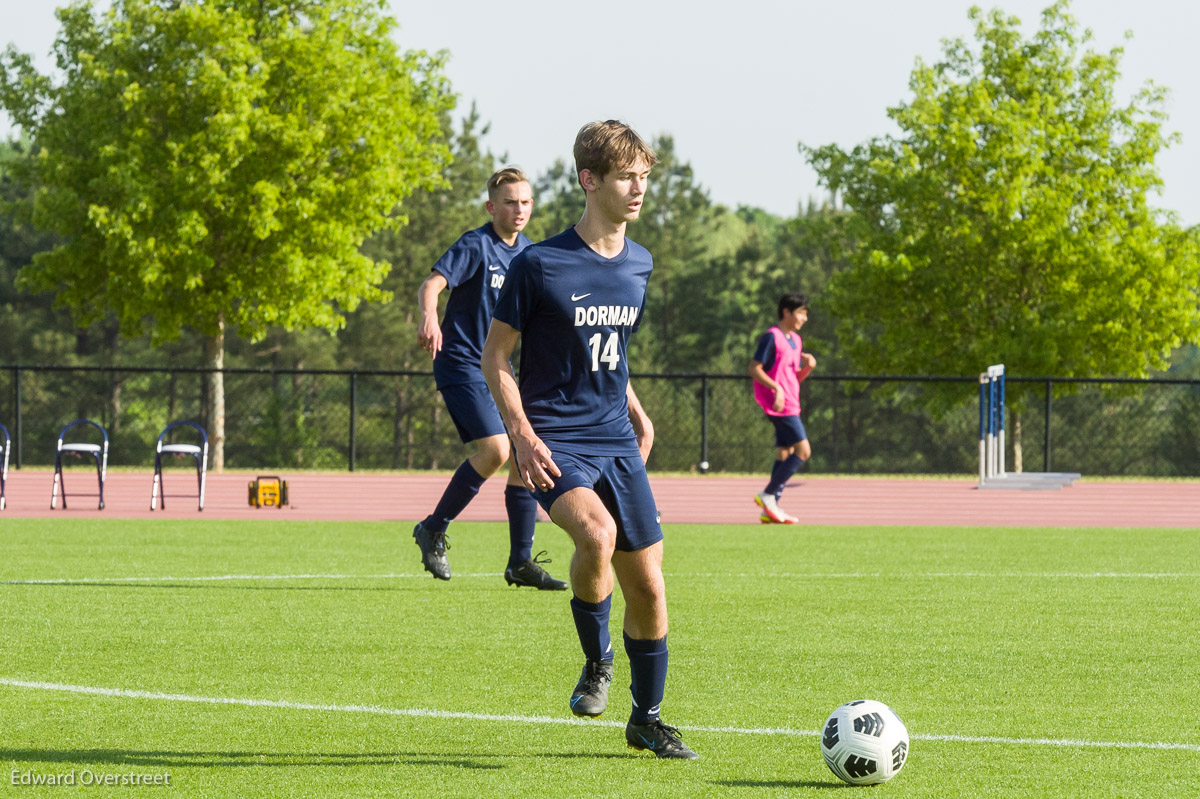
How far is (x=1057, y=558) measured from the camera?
472 inches

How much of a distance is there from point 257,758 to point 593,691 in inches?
45.5

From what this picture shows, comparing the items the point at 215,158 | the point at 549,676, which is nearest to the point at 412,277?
the point at 215,158

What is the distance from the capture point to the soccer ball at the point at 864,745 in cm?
444

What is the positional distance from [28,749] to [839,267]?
67819 mm

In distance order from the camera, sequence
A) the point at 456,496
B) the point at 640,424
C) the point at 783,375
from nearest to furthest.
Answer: the point at 640,424
the point at 456,496
the point at 783,375

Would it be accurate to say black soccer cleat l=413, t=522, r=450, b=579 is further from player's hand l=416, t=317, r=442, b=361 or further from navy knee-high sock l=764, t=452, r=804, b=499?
navy knee-high sock l=764, t=452, r=804, b=499

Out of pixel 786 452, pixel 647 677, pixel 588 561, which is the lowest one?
pixel 647 677

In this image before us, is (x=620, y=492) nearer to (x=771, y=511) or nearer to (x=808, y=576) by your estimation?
(x=808, y=576)

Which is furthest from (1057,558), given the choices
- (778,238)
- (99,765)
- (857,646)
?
(778,238)

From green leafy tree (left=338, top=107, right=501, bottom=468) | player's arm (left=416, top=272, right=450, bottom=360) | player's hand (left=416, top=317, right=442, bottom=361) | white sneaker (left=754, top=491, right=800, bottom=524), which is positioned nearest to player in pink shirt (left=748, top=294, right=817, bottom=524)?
white sneaker (left=754, top=491, right=800, bottom=524)

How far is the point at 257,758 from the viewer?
4.76m

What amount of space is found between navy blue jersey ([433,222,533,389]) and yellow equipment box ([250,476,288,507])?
897 centimetres

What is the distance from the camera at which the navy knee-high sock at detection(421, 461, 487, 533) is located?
344 inches

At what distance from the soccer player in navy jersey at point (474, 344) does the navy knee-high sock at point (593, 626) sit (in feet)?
10.7
